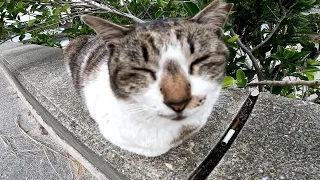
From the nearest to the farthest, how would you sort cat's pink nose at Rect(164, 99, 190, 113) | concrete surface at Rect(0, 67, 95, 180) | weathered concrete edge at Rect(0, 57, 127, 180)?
1. cat's pink nose at Rect(164, 99, 190, 113)
2. weathered concrete edge at Rect(0, 57, 127, 180)
3. concrete surface at Rect(0, 67, 95, 180)

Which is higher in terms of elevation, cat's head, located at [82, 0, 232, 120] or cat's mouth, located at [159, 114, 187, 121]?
cat's head, located at [82, 0, 232, 120]

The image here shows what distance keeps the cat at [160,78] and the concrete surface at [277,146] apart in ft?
0.75

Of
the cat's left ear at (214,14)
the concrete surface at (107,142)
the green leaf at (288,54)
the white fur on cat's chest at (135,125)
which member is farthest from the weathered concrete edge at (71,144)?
the green leaf at (288,54)

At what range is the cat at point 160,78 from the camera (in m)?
0.98

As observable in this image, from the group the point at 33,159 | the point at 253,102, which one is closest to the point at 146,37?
the point at 253,102

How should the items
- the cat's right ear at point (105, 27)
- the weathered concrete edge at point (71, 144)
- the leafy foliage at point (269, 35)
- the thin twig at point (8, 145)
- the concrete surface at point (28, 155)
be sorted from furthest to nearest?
the thin twig at point (8, 145)
the concrete surface at point (28, 155)
the leafy foliage at point (269, 35)
the weathered concrete edge at point (71, 144)
the cat's right ear at point (105, 27)

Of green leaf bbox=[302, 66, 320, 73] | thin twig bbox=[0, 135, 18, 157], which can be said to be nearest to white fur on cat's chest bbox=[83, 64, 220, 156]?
green leaf bbox=[302, 66, 320, 73]

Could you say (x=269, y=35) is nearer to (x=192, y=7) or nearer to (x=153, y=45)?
(x=192, y=7)

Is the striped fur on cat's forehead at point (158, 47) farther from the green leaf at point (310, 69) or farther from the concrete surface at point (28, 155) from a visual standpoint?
the concrete surface at point (28, 155)

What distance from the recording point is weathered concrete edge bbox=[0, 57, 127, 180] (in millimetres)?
1488

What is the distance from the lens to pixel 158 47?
1.02 metres

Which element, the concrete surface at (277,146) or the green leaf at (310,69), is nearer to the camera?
the concrete surface at (277,146)

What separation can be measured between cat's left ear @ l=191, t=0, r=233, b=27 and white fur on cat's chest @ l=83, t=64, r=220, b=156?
11.1 inches

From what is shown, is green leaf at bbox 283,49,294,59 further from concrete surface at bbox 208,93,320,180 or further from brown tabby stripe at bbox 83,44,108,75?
brown tabby stripe at bbox 83,44,108,75
